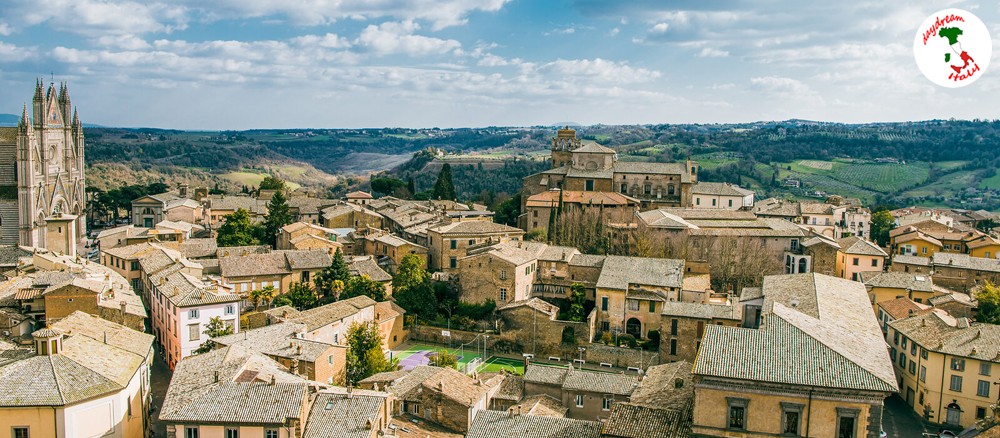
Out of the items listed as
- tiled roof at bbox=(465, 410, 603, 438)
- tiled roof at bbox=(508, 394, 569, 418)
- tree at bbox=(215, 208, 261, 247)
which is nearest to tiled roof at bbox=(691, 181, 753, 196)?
tree at bbox=(215, 208, 261, 247)

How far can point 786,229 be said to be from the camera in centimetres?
5397

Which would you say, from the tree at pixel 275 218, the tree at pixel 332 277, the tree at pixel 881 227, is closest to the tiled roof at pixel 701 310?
the tree at pixel 332 277

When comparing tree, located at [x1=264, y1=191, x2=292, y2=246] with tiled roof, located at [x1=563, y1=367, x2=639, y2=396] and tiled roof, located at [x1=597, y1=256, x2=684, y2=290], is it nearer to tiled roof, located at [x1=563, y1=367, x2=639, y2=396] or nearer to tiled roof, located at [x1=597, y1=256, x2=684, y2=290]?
tiled roof, located at [x1=597, y1=256, x2=684, y2=290]

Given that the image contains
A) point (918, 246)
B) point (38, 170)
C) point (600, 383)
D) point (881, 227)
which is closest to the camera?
point (600, 383)

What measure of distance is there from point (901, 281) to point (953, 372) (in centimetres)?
1311

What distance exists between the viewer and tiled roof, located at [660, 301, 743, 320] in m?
37.1

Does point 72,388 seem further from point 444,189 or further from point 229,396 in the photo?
point 444,189

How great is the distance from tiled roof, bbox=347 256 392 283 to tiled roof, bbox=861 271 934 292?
30487mm

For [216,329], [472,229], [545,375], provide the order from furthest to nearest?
[472,229] → [216,329] → [545,375]

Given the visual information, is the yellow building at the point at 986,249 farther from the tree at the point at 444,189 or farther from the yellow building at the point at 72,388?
the yellow building at the point at 72,388

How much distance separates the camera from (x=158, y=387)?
3300 centimetres

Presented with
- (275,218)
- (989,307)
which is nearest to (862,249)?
(989,307)

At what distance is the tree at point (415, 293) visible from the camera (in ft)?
146

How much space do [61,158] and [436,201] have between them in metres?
33.3
